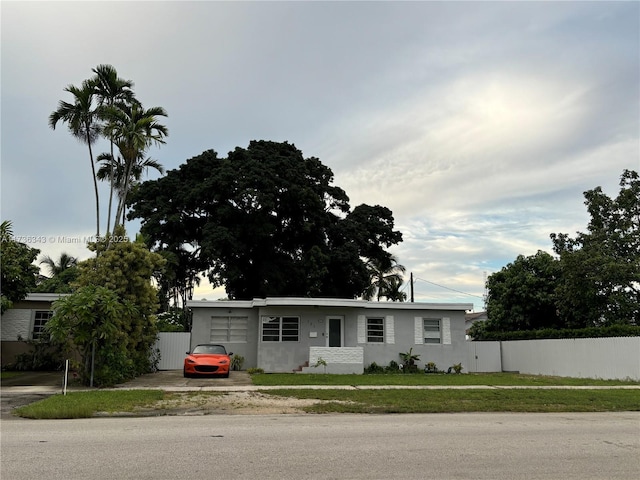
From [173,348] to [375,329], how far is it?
9745mm

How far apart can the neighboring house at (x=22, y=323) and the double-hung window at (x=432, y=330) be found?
57.0ft

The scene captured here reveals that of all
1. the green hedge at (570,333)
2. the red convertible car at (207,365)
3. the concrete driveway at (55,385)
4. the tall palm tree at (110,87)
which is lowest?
the concrete driveway at (55,385)

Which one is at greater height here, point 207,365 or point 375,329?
point 375,329

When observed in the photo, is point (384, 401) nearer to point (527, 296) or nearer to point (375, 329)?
point (375, 329)

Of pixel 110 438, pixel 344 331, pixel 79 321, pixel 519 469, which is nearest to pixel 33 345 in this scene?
pixel 79 321

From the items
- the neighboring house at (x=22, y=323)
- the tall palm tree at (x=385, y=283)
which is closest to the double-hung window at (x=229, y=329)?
the neighboring house at (x=22, y=323)

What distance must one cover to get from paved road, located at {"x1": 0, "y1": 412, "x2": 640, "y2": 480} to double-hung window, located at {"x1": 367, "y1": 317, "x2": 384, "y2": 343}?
1392cm

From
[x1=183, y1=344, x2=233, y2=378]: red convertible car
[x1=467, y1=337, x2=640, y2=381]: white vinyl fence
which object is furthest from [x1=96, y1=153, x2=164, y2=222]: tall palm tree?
[x1=467, y1=337, x2=640, y2=381]: white vinyl fence

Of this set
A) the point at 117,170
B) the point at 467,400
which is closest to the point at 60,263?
the point at 117,170

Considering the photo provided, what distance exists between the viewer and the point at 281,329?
23.8 m

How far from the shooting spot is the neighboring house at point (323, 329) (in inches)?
923

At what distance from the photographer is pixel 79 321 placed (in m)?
15.8

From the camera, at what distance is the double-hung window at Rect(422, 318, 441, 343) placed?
24.9 metres

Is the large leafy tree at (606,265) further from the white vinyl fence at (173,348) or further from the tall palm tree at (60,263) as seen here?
the tall palm tree at (60,263)
